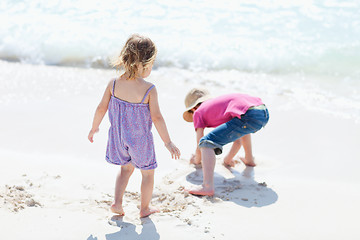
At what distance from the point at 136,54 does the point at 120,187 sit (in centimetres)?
77

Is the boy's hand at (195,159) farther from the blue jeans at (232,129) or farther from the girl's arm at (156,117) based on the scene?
the girl's arm at (156,117)

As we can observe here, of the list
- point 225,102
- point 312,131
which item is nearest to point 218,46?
point 312,131

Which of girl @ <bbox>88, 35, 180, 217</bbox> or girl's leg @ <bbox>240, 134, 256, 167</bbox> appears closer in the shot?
girl @ <bbox>88, 35, 180, 217</bbox>

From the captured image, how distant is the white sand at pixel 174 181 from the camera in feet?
7.87

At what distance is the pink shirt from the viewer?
313cm

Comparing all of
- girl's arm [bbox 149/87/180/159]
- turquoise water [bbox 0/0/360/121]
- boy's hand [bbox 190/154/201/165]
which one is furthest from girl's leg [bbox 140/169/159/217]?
turquoise water [bbox 0/0/360/121]

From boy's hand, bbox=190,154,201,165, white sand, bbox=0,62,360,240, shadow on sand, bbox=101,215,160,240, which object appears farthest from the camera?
boy's hand, bbox=190,154,201,165

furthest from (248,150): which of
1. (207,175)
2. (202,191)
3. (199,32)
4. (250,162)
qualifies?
(199,32)

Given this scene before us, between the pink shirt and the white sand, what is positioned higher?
the pink shirt

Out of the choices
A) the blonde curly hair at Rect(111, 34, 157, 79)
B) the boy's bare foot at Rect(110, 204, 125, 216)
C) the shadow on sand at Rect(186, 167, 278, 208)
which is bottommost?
the shadow on sand at Rect(186, 167, 278, 208)

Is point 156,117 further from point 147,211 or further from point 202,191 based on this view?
point 202,191

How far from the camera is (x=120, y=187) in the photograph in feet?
8.63

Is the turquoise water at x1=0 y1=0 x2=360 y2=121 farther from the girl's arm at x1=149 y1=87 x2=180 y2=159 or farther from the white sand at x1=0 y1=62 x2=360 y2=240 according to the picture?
the girl's arm at x1=149 y1=87 x2=180 y2=159

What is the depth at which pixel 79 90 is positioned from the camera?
16.6ft
